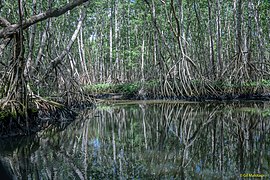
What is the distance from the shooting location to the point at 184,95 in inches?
516

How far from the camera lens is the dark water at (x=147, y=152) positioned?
3146mm

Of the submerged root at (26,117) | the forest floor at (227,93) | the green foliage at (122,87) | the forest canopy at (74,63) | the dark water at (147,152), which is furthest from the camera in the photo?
the green foliage at (122,87)

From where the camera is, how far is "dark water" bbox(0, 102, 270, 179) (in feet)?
10.3

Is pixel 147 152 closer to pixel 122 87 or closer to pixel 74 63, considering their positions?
pixel 74 63

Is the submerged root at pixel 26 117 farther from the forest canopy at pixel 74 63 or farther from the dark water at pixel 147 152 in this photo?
the dark water at pixel 147 152

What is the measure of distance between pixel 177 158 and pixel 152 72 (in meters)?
13.2

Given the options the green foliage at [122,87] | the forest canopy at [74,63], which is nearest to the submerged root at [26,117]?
the forest canopy at [74,63]

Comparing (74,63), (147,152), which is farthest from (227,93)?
(147,152)

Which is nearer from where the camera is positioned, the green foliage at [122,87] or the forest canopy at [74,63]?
the forest canopy at [74,63]

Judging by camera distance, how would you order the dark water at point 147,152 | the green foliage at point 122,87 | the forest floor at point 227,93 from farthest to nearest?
the green foliage at point 122,87 < the forest floor at point 227,93 < the dark water at point 147,152

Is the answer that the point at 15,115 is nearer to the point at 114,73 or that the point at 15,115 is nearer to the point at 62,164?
the point at 62,164

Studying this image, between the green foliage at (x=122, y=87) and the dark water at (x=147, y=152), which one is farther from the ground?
the green foliage at (x=122, y=87)

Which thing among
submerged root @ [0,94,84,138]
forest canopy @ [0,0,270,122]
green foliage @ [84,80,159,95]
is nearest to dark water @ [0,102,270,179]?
submerged root @ [0,94,84,138]

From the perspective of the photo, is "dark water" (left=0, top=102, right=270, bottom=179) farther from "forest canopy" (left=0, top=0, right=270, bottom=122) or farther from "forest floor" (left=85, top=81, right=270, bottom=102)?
"forest floor" (left=85, top=81, right=270, bottom=102)
